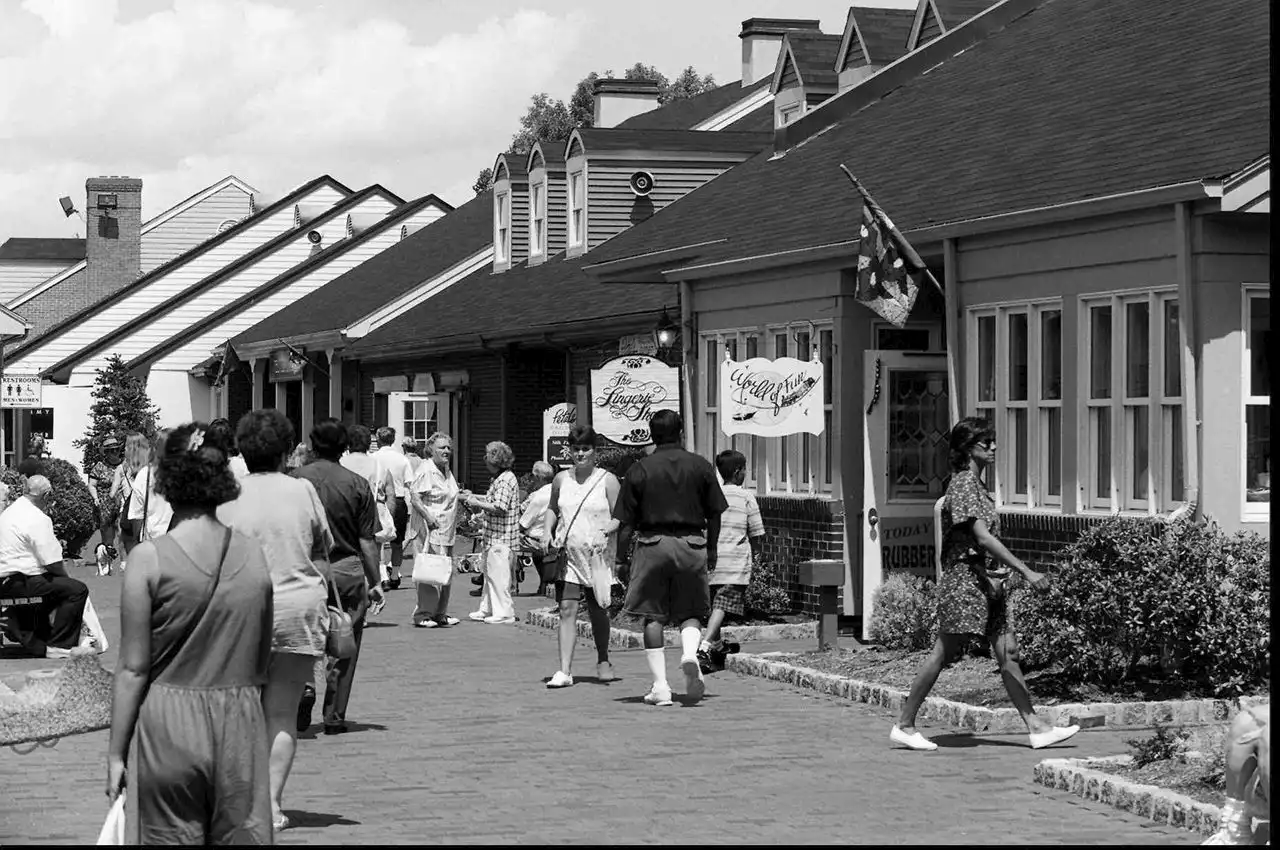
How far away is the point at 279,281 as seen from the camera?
49.4 meters

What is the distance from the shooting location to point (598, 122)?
42688 millimetres

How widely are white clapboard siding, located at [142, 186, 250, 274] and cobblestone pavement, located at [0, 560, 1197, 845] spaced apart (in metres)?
62.1

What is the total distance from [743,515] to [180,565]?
29.8 ft

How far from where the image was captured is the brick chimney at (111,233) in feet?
219

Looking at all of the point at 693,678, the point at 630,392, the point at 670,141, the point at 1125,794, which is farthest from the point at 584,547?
the point at 670,141

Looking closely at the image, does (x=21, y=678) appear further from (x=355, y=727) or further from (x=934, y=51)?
(x=934, y=51)

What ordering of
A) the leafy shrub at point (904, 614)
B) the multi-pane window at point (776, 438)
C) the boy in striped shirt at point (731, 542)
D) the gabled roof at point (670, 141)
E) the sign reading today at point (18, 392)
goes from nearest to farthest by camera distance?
1. the leafy shrub at point (904, 614)
2. the boy in striped shirt at point (731, 542)
3. the multi-pane window at point (776, 438)
4. the gabled roof at point (670, 141)
5. the sign reading today at point (18, 392)

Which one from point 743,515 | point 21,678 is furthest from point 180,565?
point 743,515

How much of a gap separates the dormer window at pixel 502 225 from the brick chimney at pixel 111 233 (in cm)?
3169

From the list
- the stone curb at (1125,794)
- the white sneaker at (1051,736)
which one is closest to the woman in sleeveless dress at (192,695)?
the stone curb at (1125,794)

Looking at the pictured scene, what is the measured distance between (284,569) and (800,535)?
9.64 meters

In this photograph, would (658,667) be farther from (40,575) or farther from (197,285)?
(197,285)

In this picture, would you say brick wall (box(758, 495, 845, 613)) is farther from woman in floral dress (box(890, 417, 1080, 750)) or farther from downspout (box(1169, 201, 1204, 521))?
woman in floral dress (box(890, 417, 1080, 750))

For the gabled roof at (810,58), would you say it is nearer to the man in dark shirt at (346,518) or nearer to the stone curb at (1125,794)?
the man in dark shirt at (346,518)
